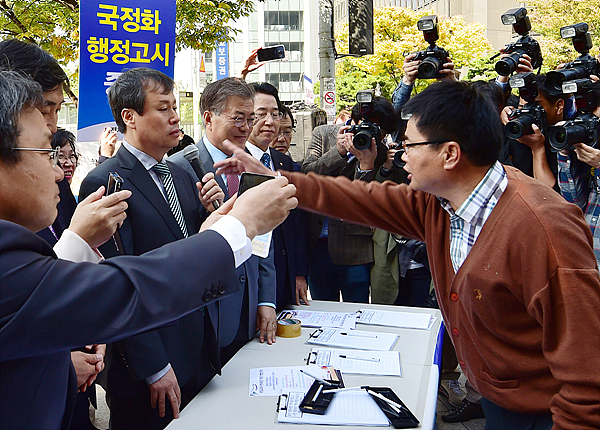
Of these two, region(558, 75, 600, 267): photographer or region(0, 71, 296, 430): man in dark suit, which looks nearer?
region(0, 71, 296, 430): man in dark suit

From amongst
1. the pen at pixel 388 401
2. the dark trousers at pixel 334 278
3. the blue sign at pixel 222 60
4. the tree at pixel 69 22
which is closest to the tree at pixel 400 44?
the blue sign at pixel 222 60

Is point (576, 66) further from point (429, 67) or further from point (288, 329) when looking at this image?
point (288, 329)

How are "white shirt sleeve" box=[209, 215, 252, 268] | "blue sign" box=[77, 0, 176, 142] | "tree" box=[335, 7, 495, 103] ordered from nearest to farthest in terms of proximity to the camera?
"white shirt sleeve" box=[209, 215, 252, 268] → "blue sign" box=[77, 0, 176, 142] → "tree" box=[335, 7, 495, 103]

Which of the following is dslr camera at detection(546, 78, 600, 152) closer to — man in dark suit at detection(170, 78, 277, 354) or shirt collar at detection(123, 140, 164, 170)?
man in dark suit at detection(170, 78, 277, 354)

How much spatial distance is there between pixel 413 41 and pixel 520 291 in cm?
2872

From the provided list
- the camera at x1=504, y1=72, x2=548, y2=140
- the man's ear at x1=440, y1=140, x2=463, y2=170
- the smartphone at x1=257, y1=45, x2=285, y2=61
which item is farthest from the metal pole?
the man's ear at x1=440, y1=140, x2=463, y2=170

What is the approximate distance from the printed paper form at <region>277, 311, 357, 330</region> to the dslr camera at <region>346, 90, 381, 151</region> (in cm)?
121

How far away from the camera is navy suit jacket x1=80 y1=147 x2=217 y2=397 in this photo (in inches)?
91.0

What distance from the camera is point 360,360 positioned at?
2416mm

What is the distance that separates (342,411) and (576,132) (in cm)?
236

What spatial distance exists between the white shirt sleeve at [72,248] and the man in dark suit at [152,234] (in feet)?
1.77

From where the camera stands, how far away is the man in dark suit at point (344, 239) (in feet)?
12.6

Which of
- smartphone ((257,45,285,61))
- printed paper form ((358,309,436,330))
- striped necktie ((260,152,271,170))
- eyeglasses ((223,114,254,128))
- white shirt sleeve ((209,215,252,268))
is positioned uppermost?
smartphone ((257,45,285,61))

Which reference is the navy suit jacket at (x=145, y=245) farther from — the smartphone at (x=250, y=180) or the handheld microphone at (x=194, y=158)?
the smartphone at (x=250, y=180)
